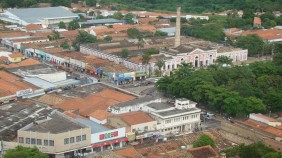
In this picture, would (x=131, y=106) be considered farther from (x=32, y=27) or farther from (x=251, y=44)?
(x=32, y=27)

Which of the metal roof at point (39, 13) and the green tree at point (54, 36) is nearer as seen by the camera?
the green tree at point (54, 36)

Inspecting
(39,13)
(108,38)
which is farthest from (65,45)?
(39,13)

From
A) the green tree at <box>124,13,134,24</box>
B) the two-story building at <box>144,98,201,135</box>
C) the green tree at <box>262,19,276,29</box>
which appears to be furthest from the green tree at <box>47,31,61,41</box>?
the two-story building at <box>144,98,201,135</box>

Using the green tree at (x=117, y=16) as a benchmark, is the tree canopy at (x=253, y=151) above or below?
below

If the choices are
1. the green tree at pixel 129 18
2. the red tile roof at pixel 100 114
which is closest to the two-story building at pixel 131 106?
the red tile roof at pixel 100 114

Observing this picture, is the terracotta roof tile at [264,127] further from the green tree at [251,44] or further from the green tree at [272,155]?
the green tree at [251,44]

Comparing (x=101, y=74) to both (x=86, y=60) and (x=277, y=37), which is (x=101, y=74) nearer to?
(x=86, y=60)

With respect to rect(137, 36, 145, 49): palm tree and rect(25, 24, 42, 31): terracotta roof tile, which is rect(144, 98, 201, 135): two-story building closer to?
rect(137, 36, 145, 49): palm tree
